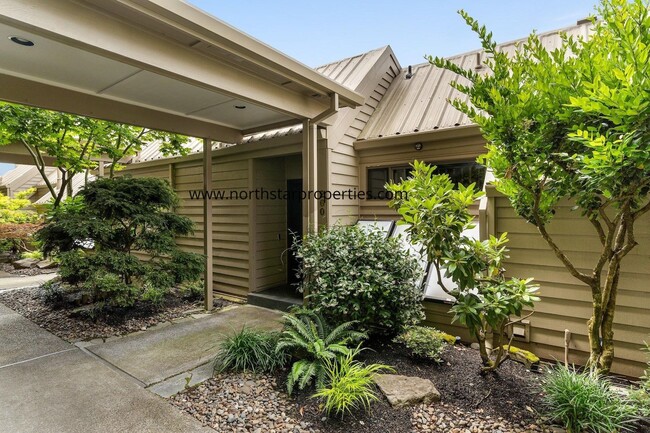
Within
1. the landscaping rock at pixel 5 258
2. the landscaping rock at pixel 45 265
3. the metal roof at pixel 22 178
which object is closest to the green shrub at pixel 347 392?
the landscaping rock at pixel 45 265

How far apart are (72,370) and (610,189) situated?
4.92 meters

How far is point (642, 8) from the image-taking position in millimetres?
2205

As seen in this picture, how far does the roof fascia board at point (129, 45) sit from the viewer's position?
2211mm

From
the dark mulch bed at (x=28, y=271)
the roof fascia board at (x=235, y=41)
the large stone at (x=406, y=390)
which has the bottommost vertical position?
the large stone at (x=406, y=390)

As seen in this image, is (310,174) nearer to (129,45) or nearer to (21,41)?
(129,45)

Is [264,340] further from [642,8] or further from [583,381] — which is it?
[642,8]

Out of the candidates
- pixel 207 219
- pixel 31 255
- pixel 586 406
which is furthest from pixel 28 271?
pixel 586 406

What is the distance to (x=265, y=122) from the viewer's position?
5.66 metres

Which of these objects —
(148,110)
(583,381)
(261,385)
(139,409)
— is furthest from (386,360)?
(148,110)

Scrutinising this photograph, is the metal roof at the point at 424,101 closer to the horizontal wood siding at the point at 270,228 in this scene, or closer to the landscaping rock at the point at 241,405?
the horizontal wood siding at the point at 270,228

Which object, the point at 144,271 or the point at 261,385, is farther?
the point at 144,271

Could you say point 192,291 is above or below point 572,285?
below

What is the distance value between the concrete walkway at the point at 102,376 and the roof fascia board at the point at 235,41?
312cm

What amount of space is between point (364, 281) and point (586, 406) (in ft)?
6.59
